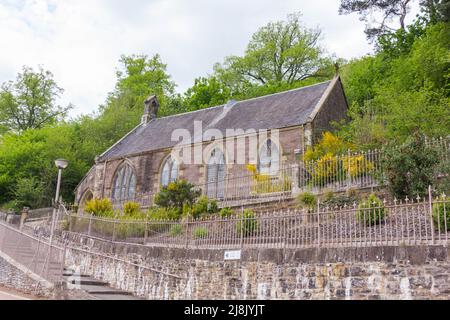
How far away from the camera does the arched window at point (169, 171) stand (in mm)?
27938

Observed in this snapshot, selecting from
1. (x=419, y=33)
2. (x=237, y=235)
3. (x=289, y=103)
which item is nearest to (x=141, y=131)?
(x=289, y=103)

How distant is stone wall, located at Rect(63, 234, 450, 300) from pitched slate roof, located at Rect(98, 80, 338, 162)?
38.3 ft

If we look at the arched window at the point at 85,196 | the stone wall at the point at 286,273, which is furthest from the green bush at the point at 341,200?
the arched window at the point at 85,196

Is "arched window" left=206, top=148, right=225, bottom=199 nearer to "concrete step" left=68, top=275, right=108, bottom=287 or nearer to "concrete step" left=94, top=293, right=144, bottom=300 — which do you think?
"concrete step" left=68, top=275, right=108, bottom=287

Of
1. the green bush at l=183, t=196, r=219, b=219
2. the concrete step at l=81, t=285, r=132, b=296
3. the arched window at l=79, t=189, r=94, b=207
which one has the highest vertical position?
the arched window at l=79, t=189, r=94, b=207

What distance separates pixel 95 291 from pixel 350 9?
2591cm

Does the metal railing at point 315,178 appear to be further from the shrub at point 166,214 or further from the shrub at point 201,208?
the shrub at point 166,214

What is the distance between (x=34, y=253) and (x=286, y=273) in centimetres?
955

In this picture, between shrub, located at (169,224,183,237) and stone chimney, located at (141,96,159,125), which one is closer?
shrub, located at (169,224,183,237)

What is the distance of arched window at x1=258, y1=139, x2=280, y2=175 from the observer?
23250 mm

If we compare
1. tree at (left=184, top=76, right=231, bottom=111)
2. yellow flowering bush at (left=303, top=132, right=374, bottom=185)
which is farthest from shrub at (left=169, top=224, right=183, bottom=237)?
tree at (left=184, top=76, right=231, bottom=111)

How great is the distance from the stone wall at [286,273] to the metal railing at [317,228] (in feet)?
1.25

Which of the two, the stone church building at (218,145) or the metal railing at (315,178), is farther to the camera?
the stone church building at (218,145)
